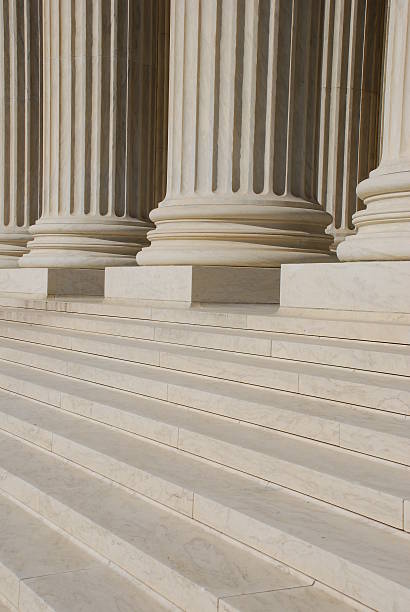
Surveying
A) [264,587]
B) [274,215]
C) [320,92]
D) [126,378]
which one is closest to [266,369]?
[126,378]

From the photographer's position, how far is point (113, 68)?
145 feet

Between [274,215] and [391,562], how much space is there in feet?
76.2

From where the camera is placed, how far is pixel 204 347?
83.7 feet

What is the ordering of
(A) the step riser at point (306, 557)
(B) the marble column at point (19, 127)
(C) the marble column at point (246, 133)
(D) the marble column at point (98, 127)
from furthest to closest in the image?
(B) the marble column at point (19, 127) < (D) the marble column at point (98, 127) < (C) the marble column at point (246, 133) < (A) the step riser at point (306, 557)

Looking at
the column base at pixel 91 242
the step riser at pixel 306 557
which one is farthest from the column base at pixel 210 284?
the step riser at pixel 306 557

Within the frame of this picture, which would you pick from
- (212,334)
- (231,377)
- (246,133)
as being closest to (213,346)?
(212,334)

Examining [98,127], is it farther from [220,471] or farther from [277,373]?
[220,471]

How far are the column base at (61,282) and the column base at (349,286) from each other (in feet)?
65.6

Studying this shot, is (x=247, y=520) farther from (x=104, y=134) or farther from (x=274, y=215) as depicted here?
(x=104, y=134)

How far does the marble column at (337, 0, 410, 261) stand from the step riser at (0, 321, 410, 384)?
469cm

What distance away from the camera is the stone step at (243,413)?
51.9ft

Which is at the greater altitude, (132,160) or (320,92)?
(320,92)

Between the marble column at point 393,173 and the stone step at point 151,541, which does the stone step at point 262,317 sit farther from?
the stone step at point 151,541

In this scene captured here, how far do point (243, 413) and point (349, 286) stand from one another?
24.3 ft
